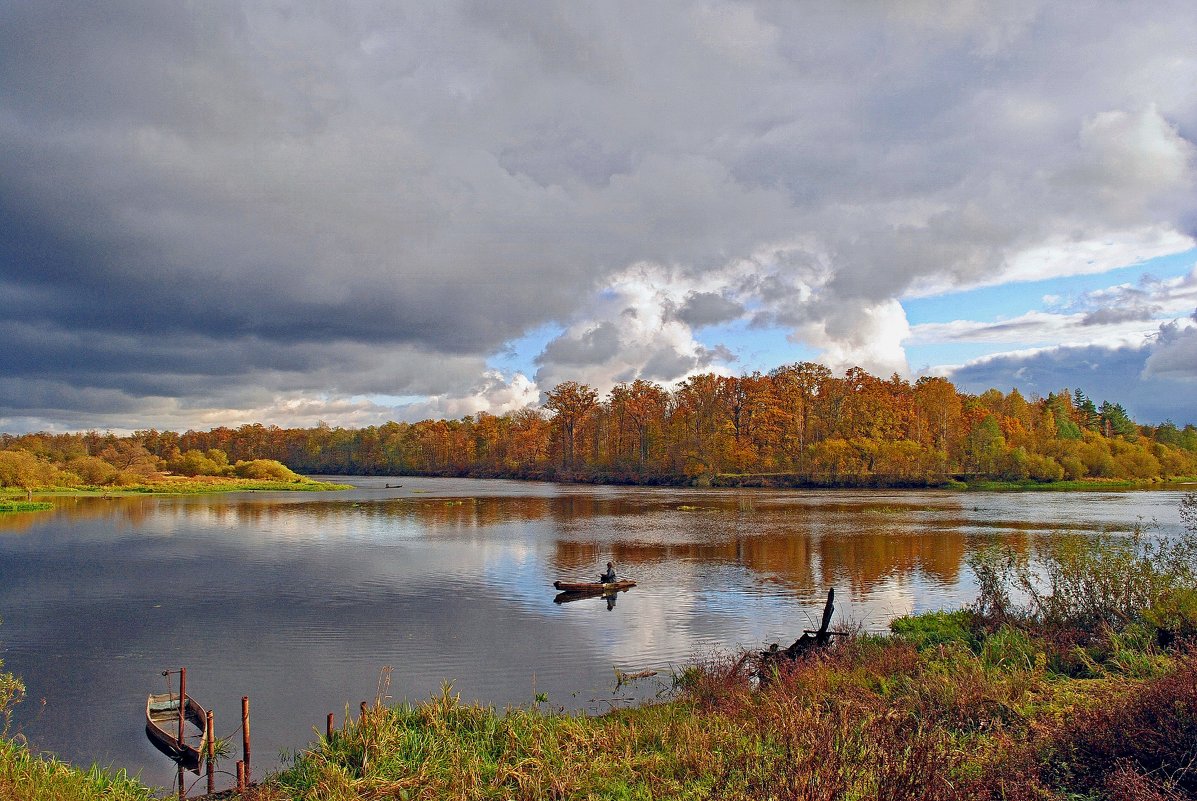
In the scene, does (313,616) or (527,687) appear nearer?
(527,687)

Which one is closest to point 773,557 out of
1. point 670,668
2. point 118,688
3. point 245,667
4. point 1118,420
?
point 670,668

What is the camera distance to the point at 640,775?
359 inches

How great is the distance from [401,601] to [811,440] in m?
92.9

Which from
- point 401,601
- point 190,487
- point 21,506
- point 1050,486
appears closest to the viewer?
point 401,601

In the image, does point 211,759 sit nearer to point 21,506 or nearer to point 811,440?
point 21,506

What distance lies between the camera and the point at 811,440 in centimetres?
11025

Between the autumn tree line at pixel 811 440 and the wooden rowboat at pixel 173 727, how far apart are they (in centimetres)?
7817

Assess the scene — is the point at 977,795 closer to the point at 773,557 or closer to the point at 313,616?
the point at 313,616

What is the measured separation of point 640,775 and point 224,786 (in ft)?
25.1

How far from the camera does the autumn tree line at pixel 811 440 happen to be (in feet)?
319

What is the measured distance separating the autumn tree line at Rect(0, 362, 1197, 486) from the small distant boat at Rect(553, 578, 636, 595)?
246ft

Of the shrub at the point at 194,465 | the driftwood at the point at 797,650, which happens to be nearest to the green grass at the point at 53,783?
the driftwood at the point at 797,650

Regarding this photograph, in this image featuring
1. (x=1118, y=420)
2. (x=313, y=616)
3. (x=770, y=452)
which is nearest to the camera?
(x=313, y=616)

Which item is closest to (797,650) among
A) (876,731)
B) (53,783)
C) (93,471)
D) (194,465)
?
(876,731)
